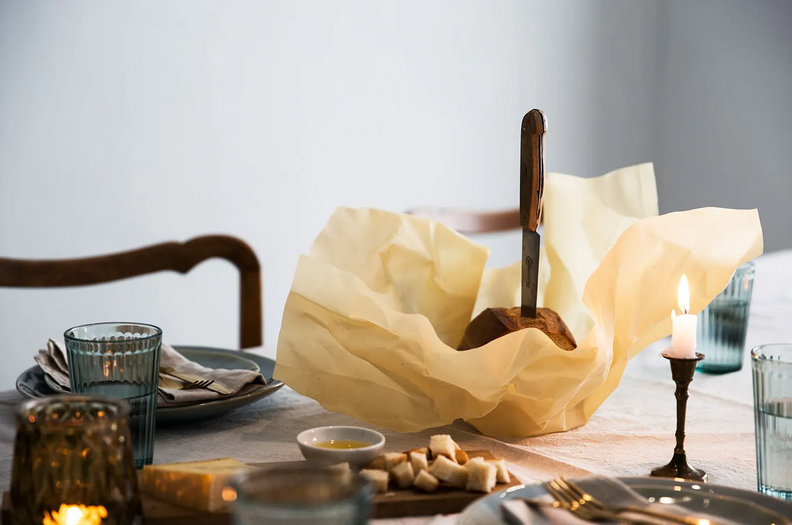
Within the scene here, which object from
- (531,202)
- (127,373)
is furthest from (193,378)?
(531,202)

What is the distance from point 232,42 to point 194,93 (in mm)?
183

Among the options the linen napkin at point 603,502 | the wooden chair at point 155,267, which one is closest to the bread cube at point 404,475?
the linen napkin at point 603,502

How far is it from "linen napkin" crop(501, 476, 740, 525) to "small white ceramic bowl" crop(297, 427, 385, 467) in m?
0.14

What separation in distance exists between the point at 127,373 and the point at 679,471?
1.46 feet

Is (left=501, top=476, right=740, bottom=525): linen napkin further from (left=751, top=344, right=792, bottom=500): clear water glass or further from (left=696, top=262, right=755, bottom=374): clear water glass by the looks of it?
Result: (left=696, top=262, right=755, bottom=374): clear water glass

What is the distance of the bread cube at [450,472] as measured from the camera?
60 centimetres

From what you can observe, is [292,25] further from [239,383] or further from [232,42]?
[239,383]

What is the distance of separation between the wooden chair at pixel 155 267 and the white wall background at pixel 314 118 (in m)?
0.69

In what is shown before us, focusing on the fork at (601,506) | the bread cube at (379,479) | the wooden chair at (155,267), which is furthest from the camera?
the wooden chair at (155,267)

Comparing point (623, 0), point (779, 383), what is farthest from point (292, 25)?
point (779, 383)

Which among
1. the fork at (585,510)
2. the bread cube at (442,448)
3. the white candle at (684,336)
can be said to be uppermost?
the white candle at (684,336)

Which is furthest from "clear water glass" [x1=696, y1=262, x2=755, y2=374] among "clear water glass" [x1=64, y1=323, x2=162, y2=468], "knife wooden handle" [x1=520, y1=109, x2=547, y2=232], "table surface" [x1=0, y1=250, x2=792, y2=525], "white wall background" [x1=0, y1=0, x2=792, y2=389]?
"white wall background" [x1=0, y1=0, x2=792, y2=389]

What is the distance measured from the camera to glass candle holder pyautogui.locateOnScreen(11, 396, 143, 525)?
49 centimetres

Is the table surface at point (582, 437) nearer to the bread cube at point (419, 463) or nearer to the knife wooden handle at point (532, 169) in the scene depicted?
the bread cube at point (419, 463)
